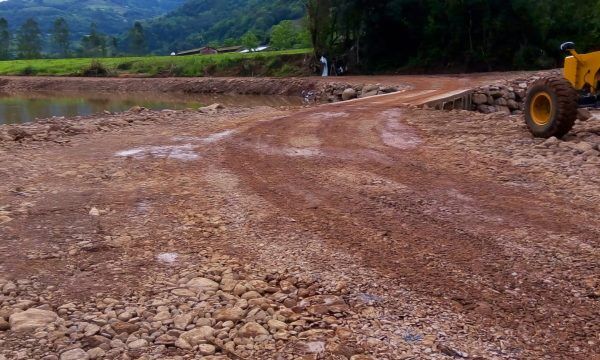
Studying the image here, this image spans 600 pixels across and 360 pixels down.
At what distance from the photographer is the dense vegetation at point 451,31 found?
109 ft

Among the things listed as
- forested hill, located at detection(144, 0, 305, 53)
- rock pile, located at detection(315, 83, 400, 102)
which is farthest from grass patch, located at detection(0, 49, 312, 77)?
forested hill, located at detection(144, 0, 305, 53)

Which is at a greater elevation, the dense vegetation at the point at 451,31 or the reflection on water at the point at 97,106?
the dense vegetation at the point at 451,31

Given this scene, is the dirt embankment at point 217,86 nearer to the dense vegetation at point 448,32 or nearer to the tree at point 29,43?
the dense vegetation at point 448,32

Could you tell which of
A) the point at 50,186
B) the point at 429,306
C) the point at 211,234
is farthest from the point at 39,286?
the point at 50,186

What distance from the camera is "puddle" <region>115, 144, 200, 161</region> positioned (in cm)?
1034

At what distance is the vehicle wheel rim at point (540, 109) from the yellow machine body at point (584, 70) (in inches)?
30.3

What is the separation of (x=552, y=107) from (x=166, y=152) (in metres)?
7.15

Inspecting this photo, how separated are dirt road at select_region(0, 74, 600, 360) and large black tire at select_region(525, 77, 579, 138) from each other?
1.33 ft

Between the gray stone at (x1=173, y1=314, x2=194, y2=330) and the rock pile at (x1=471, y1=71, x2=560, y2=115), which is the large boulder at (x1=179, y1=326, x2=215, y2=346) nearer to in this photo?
the gray stone at (x1=173, y1=314, x2=194, y2=330)

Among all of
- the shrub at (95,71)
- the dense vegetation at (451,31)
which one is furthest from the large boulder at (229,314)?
the shrub at (95,71)

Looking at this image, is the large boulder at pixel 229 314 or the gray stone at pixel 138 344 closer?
the gray stone at pixel 138 344

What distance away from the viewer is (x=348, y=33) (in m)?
39.6

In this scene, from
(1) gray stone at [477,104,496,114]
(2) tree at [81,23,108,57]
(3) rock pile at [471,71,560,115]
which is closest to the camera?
(1) gray stone at [477,104,496,114]

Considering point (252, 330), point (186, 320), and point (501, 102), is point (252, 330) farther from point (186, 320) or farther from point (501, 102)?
point (501, 102)
